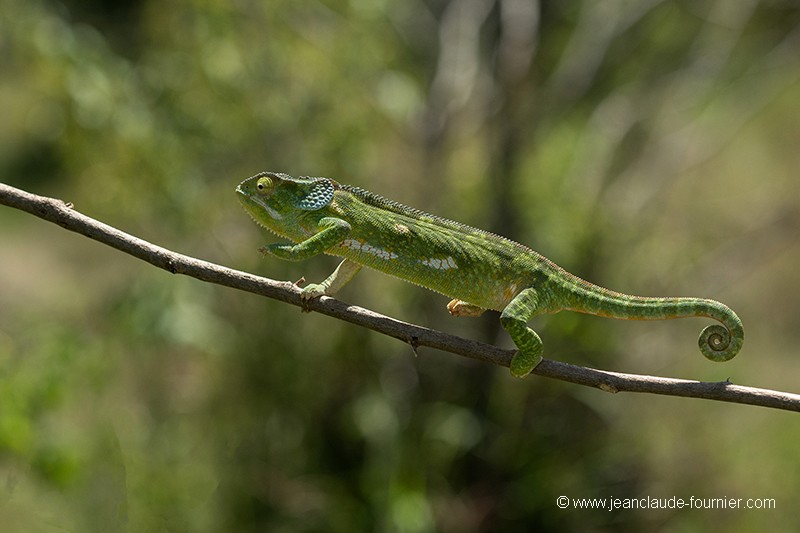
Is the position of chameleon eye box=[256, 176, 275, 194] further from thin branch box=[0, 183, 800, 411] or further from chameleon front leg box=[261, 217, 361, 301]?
thin branch box=[0, 183, 800, 411]

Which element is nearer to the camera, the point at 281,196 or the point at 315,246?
the point at 315,246

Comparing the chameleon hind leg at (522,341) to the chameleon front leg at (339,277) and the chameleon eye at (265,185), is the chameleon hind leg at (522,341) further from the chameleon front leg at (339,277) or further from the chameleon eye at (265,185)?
the chameleon eye at (265,185)

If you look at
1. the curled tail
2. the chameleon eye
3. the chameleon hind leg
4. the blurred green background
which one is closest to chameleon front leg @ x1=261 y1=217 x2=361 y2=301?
the chameleon eye

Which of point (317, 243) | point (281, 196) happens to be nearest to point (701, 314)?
point (317, 243)

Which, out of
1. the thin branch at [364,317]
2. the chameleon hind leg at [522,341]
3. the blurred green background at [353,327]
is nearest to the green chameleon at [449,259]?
the chameleon hind leg at [522,341]

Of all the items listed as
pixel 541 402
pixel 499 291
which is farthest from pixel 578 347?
pixel 499 291

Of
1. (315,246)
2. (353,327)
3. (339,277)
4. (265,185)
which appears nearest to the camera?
(315,246)

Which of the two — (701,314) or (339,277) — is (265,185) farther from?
(701,314)

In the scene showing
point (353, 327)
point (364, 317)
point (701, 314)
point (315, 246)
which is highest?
point (353, 327)
